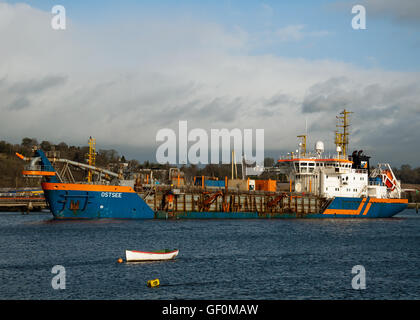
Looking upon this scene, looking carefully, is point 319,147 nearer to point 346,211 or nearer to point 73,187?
point 346,211

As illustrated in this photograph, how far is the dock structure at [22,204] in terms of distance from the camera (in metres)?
94.0

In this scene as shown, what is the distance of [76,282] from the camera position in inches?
1147

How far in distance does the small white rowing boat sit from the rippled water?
66 cm

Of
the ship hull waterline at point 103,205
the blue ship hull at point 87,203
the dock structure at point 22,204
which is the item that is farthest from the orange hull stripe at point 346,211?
the dock structure at point 22,204

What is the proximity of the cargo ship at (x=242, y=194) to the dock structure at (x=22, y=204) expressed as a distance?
28.4 meters

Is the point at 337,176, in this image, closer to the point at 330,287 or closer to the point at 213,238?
the point at 213,238

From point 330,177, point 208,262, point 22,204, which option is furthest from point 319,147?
point 22,204

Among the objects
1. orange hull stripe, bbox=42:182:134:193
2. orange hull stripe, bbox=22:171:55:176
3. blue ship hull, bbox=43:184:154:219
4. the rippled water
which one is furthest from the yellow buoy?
orange hull stripe, bbox=22:171:55:176

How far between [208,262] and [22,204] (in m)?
67.2

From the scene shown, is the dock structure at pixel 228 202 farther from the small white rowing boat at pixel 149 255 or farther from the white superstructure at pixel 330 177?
the small white rowing boat at pixel 149 255

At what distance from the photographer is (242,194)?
230 ft

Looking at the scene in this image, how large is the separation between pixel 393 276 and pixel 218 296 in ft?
42.8
